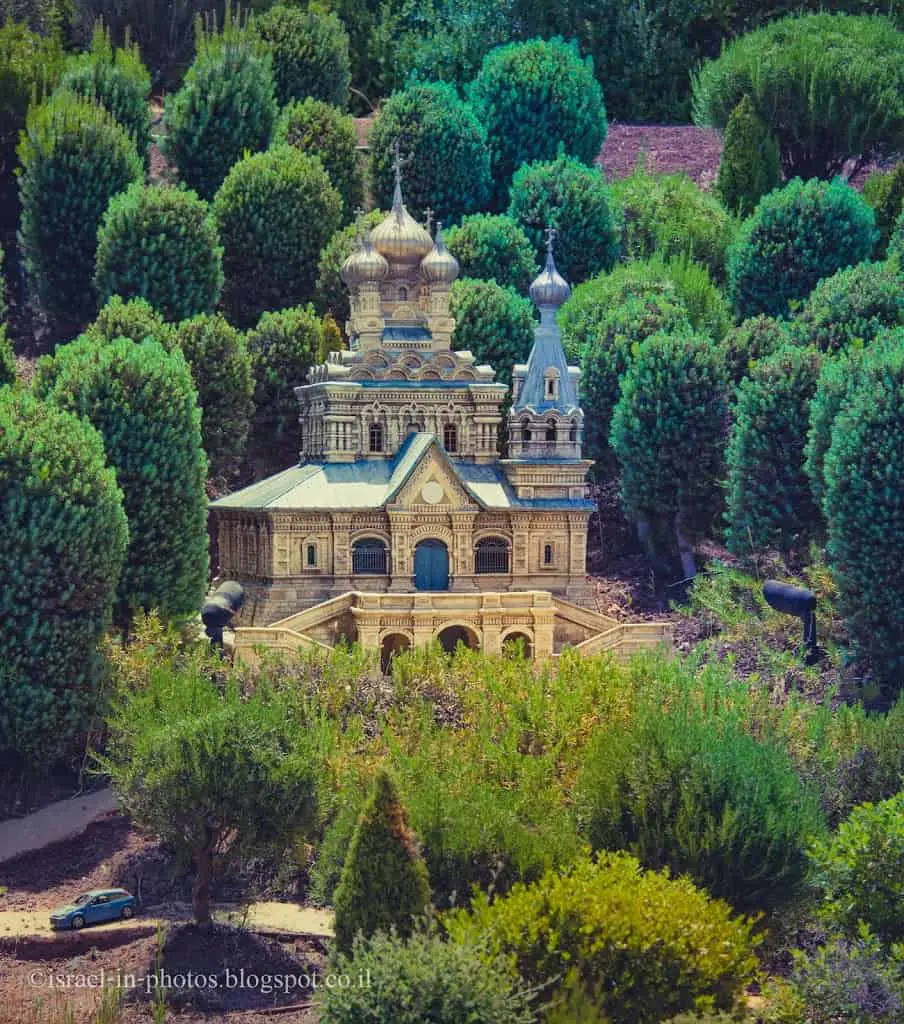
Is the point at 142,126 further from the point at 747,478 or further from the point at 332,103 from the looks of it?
the point at 747,478

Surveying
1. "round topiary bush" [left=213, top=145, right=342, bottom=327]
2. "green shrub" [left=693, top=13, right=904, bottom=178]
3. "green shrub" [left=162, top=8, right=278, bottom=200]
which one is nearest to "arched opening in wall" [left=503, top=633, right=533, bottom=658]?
"round topiary bush" [left=213, top=145, right=342, bottom=327]

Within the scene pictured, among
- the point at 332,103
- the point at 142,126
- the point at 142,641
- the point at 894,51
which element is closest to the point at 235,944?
the point at 142,641

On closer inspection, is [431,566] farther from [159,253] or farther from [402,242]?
[159,253]

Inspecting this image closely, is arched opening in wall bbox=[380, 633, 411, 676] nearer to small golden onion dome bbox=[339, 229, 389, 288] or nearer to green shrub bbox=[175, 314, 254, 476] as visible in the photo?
small golden onion dome bbox=[339, 229, 389, 288]

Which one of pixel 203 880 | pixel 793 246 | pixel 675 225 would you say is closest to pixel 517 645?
pixel 203 880

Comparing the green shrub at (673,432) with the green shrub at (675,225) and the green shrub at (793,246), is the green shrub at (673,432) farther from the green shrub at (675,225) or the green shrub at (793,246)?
the green shrub at (675,225)
